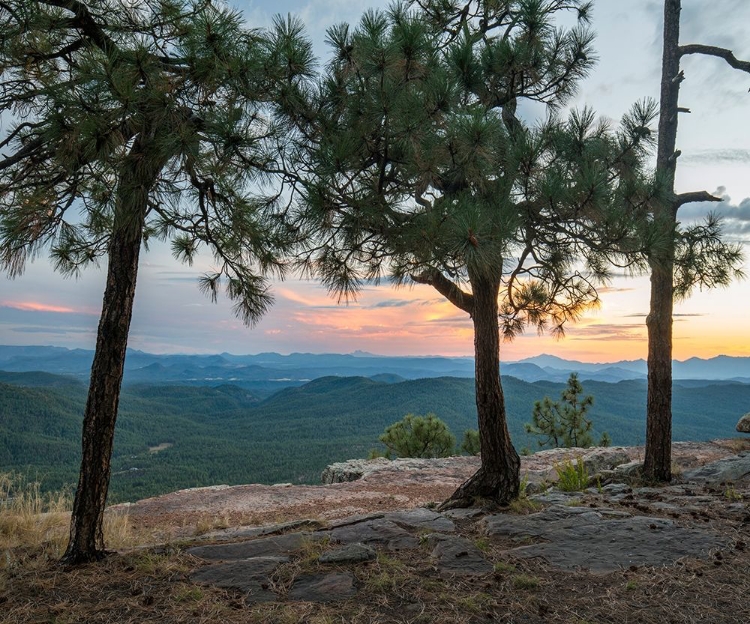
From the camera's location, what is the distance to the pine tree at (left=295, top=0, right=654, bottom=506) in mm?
4113

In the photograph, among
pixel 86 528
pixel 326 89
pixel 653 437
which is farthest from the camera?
pixel 653 437

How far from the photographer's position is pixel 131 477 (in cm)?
5350

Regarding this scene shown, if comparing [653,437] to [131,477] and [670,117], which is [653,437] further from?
[131,477]

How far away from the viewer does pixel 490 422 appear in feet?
19.4

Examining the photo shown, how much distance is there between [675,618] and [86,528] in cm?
415

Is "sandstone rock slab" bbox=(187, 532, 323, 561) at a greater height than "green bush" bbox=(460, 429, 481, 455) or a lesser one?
greater

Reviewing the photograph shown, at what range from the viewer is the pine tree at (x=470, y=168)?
4113mm

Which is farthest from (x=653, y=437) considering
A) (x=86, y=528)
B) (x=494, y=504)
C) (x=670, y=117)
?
(x=86, y=528)

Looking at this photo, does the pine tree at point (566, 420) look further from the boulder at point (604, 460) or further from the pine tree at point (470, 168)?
the pine tree at point (470, 168)

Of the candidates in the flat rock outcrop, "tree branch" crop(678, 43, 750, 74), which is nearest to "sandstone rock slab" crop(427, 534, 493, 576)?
the flat rock outcrop

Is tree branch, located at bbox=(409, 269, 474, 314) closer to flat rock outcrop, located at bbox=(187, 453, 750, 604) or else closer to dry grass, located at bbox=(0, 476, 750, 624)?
flat rock outcrop, located at bbox=(187, 453, 750, 604)

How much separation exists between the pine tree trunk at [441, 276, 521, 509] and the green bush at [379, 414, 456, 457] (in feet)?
35.4

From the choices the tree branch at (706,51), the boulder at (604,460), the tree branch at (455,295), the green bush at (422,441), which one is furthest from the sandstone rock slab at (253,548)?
the green bush at (422,441)

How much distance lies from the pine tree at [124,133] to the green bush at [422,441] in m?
12.5
